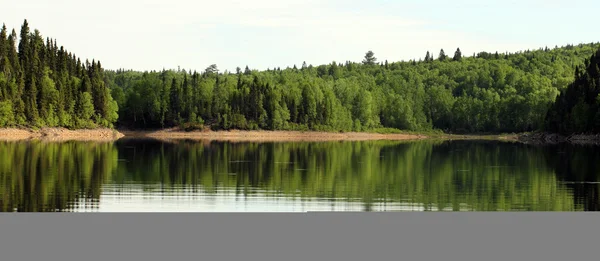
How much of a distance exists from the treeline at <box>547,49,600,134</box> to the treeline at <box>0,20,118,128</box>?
9586 centimetres

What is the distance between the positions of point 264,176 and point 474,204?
16923mm

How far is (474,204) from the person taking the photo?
1297 inches

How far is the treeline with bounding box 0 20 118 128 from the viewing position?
135 meters

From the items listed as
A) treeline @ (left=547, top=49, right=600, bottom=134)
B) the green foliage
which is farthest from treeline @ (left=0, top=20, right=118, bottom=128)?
treeline @ (left=547, top=49, right=600, bottom=134)

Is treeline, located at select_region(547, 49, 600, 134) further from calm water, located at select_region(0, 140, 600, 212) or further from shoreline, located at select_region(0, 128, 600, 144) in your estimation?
calm water, located at select_region(0, 140, 600, 212)

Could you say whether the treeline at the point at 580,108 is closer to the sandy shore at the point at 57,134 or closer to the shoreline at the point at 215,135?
the shoreline at the point at 215,135

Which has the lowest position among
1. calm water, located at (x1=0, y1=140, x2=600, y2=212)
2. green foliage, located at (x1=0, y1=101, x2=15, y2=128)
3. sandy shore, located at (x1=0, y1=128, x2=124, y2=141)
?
calm water, located at (x1=0, y1=140, x2=600, y2=212)

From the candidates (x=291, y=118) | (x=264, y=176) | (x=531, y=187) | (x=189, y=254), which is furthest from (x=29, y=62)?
(x=189, y=254)

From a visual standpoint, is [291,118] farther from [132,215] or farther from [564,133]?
[132,215]

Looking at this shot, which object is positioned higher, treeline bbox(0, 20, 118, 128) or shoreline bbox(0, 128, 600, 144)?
treeline bbox(0, 20, 118, 128)

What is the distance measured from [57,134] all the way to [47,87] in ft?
43.5

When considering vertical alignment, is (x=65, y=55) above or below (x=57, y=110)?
above

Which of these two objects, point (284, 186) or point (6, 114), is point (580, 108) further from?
point (284, 186)

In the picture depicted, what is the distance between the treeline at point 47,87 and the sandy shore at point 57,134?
4.76 ft
